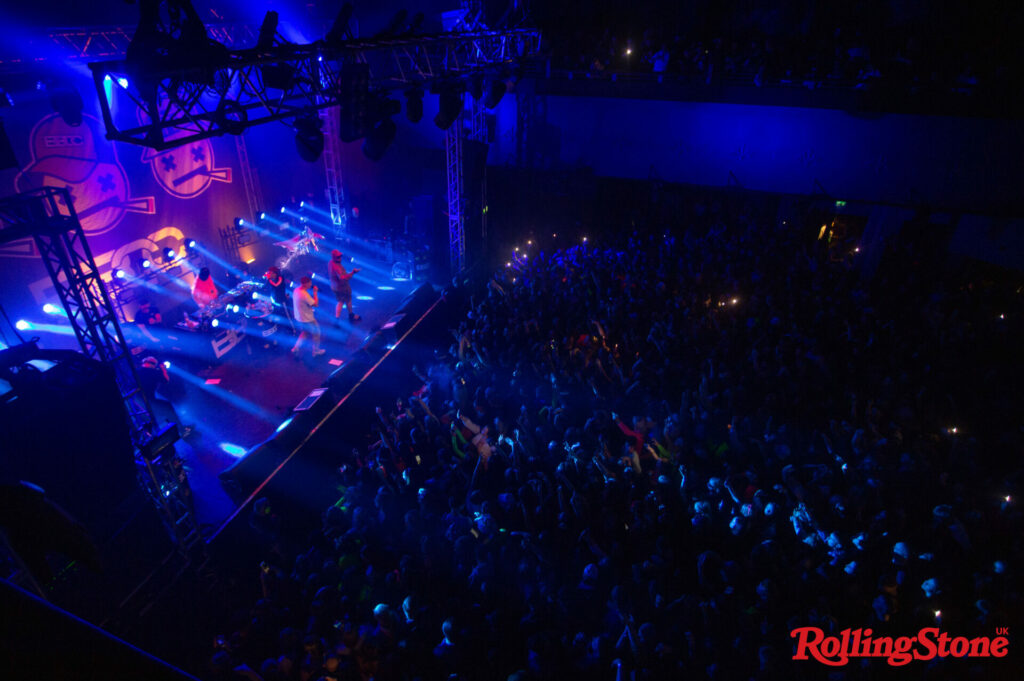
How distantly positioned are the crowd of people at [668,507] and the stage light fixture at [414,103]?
107 inches

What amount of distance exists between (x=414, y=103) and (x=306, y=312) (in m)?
3.44

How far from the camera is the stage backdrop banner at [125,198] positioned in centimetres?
736

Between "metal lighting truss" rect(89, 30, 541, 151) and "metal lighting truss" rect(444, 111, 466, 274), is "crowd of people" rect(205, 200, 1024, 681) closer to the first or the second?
"metal lighting truss" rect(89, 30, 541, 151)

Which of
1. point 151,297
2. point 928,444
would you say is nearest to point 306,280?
point 151,297

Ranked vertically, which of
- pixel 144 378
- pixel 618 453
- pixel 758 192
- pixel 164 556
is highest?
pixel 758 192

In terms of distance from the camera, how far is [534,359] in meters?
5.80

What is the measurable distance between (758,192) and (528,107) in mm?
5342

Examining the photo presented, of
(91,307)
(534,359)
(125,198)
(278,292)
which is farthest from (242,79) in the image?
(125,198)

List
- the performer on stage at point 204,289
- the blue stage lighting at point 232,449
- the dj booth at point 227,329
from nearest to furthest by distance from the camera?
the blue stage lighting at point 232,449
the dj booth at point 227,329
the performer on stage at point 204,289

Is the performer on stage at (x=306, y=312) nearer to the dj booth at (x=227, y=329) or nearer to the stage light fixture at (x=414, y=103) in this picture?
the dj booth at (x=227, y=329)

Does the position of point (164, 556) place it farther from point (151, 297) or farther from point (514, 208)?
point (514, 208)

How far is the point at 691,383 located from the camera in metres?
5.41

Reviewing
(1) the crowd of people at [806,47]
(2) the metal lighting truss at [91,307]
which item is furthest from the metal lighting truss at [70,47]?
(1) the crowd of people at [806,47]

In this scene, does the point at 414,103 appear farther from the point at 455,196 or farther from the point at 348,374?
the point at 348,374
